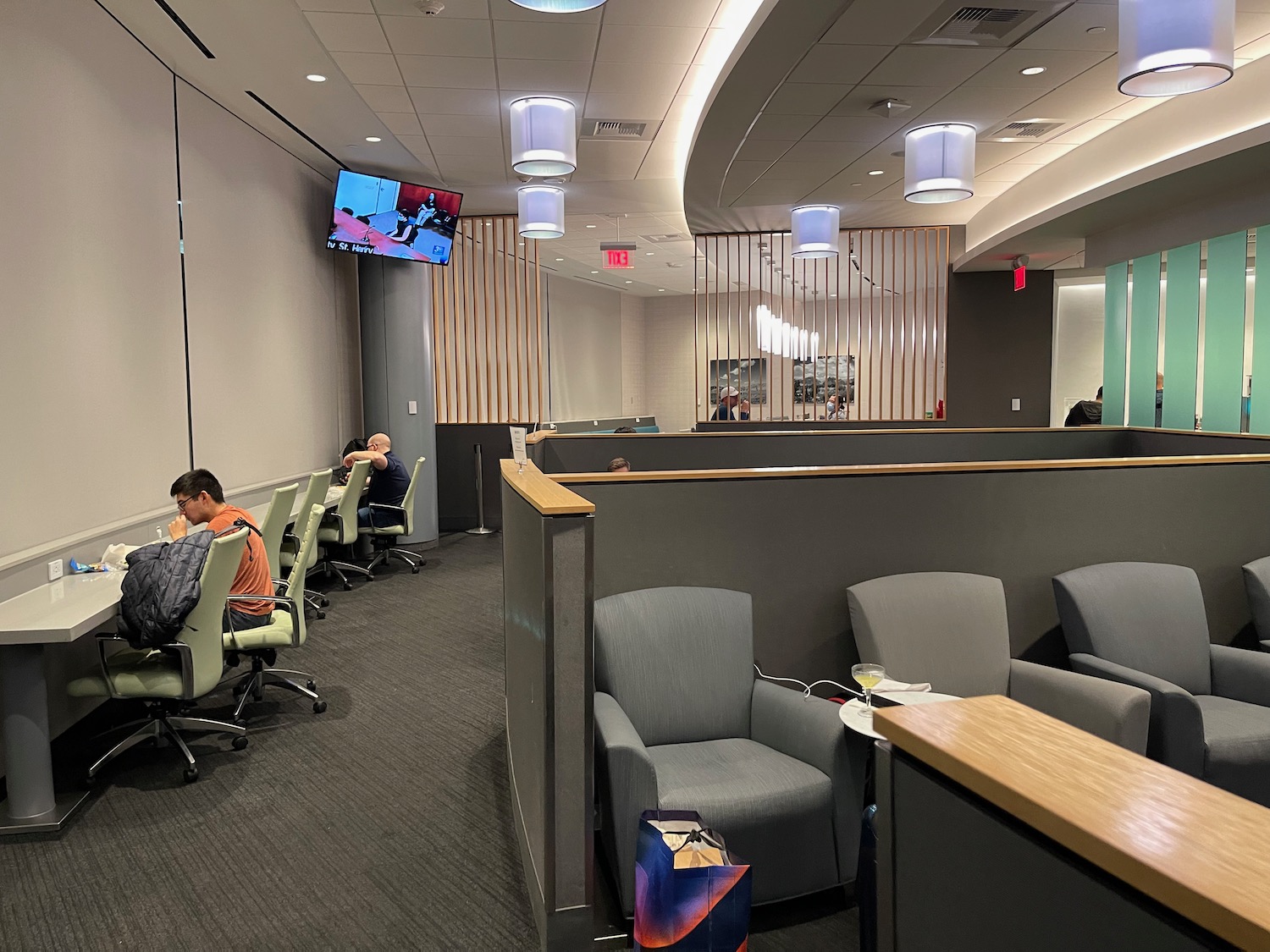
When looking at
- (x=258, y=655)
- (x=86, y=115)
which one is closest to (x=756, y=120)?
(x=86, y=115)

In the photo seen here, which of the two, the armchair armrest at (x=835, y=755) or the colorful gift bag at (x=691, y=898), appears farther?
→ the armchair armrest at (x=835, y=755)

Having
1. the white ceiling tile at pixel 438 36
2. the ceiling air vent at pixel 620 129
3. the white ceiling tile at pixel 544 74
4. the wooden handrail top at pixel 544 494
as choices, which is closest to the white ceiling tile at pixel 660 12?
the white ceiling tile at pixel 544 74

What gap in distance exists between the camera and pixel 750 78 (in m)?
5.07

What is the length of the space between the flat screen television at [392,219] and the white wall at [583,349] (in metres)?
5.92

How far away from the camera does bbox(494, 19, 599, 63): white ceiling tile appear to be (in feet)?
16.0

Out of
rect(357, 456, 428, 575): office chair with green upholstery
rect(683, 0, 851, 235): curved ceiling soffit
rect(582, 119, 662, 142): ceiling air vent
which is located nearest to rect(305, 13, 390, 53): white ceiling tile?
rect(582, 119, 662, 142): ceiling air vent

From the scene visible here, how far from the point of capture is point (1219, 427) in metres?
6.86

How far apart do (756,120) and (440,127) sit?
8.02 feet

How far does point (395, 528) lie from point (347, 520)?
1.99 feet

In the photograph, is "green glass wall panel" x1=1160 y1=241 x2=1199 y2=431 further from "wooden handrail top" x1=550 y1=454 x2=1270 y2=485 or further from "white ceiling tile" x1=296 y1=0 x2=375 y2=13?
"white ceiling tile" x1=296 y1=0 x2=375 y2=13

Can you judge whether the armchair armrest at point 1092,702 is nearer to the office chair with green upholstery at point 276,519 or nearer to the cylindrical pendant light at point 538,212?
the office chair with green upholstery at point 276,519

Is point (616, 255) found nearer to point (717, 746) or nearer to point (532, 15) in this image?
point (532, 15)

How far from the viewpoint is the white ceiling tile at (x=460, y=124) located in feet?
21.3

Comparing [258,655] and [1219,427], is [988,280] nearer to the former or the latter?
[1219,427]
